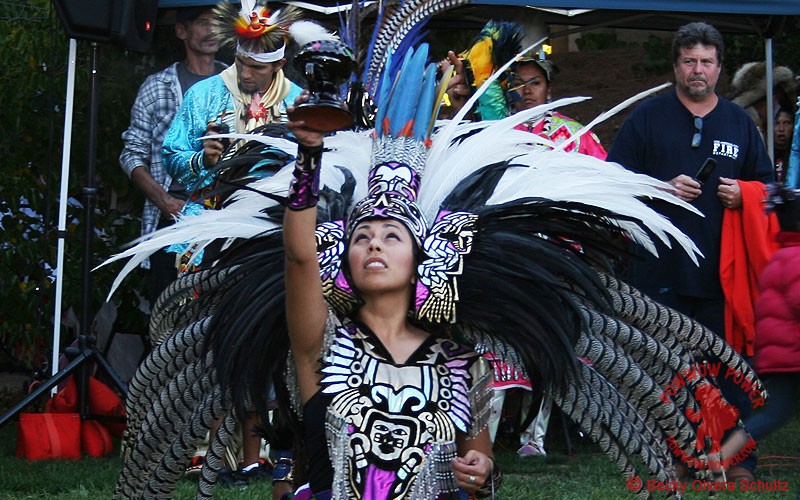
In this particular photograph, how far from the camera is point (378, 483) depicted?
331 centimetres

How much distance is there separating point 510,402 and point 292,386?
3.21 metres

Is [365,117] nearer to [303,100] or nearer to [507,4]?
[303,100]

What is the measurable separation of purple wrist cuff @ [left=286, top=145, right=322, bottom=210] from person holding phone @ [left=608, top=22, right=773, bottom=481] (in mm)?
2872

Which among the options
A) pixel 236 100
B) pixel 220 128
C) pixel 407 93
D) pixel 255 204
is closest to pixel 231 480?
pixel 220 128

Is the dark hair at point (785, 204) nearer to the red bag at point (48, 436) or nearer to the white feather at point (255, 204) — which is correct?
the white feather at point (255, 204)

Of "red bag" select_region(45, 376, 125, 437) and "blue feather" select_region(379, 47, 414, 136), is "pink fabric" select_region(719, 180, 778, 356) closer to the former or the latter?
"blue feather" select_region(379, 47, 414, 136)

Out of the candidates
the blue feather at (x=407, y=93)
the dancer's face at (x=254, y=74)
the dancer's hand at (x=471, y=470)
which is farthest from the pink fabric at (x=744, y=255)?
the dancer's hand at (x=471, y=470)

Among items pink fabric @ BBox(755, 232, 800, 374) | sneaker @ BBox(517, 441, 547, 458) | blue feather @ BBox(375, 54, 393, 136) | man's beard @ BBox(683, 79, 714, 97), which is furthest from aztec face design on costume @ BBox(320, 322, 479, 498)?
sneaker @ BBox(517, 441, 547, 458)

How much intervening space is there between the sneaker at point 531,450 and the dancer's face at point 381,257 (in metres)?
2.92

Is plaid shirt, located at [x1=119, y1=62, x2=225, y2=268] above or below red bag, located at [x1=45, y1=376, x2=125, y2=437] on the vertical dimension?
above

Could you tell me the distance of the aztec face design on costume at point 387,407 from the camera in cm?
332

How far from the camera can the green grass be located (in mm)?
5207

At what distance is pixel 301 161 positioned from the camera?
2.96 metres

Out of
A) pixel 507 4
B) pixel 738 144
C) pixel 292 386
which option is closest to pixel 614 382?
pixel 292 386
